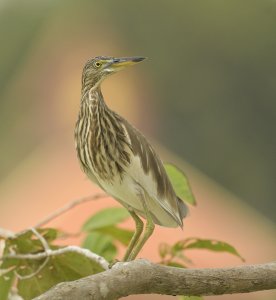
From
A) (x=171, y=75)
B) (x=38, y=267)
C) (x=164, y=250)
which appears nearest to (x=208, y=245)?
(x=164, y=250)

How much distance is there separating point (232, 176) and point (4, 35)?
227 cm

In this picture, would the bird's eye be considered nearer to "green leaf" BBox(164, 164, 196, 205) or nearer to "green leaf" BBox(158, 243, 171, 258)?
"green leaf" BBox(164, 164, 196, 205)

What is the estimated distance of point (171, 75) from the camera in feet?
18.7

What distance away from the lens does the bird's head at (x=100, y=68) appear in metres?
1.37

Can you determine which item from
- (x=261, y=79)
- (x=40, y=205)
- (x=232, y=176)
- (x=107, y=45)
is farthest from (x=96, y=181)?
(x=107, y=45)

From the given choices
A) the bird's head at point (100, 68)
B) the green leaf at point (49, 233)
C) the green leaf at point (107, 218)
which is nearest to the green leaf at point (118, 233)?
the green leaf at point (107, 218)

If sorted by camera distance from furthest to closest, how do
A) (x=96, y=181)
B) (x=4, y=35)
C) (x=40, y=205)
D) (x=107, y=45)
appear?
1. (x=4, y=35)
2. (x=107, y=45)
3. (x=40, y=205)
4. (x=96, y=181)

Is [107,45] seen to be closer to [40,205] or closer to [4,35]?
[4,35]

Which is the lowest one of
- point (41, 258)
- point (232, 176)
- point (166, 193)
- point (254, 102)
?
point (232, 176)

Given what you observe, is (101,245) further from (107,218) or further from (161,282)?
(161,282)

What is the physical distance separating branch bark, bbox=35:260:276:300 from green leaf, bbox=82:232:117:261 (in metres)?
0.46

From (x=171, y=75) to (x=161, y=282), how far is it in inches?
185

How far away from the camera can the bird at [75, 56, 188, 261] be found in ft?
4.33

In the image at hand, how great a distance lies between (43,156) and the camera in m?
5.20
